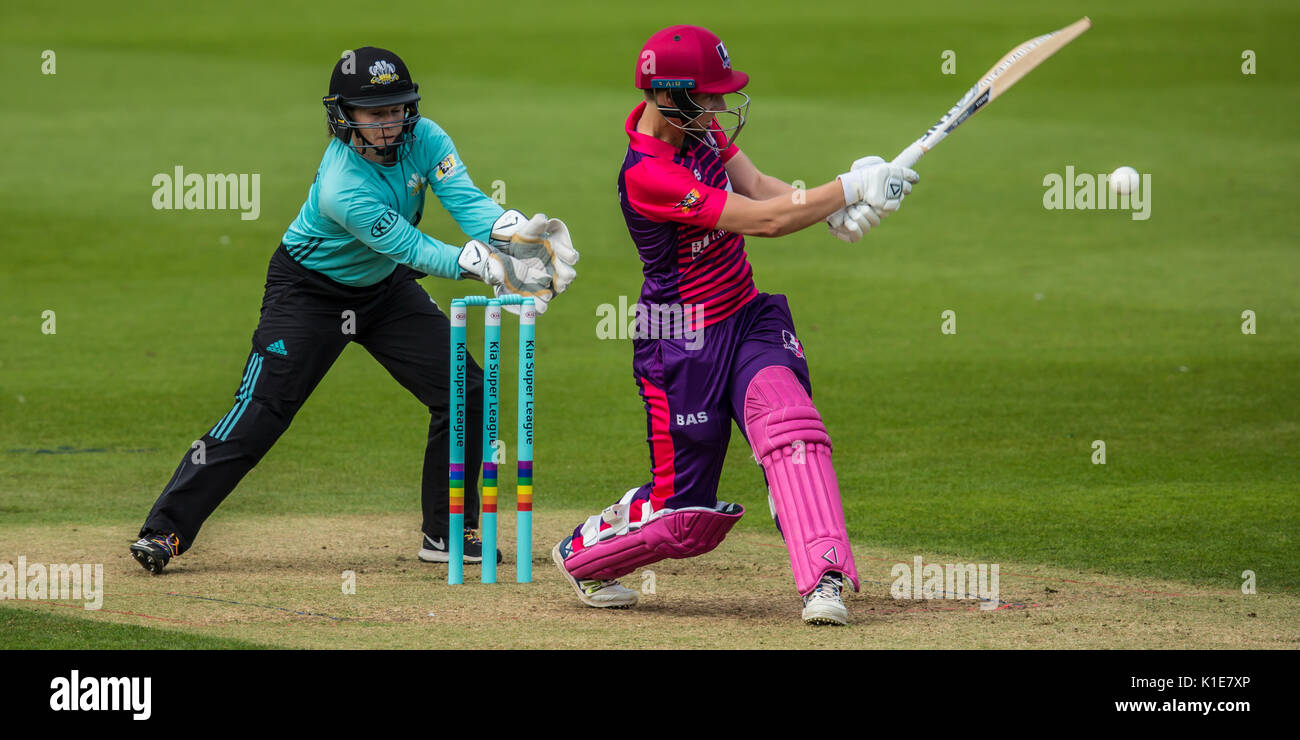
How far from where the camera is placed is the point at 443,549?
261 inches

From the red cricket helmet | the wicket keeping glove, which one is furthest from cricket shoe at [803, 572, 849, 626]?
the red cricket helmet

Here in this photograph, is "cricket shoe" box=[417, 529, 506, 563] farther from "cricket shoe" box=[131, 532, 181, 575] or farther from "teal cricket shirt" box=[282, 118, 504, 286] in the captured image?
"teal cricket shirt" box=[282, 118, 504, 286]

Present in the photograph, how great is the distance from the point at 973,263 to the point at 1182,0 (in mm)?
19603

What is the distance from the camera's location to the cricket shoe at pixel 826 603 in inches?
205

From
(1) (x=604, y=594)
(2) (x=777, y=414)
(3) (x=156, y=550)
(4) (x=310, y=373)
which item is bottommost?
(1) (x=604, y=594)

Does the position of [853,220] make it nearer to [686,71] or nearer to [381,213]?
[686,71]

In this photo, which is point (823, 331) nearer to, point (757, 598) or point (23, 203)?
point (757, 598)

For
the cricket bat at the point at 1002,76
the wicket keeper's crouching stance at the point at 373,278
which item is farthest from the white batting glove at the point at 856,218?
the wicket keeper's crouching stance at the point at 373,278

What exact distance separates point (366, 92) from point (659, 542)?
1.96 metres

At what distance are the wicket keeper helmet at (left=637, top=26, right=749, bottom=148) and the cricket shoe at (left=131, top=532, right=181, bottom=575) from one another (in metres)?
2.50

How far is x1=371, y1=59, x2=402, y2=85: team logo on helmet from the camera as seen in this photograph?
600cm

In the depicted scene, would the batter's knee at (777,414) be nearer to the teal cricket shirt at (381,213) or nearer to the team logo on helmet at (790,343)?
the team logo on helmet at (790,343)

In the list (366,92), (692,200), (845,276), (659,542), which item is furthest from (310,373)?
(845,276)

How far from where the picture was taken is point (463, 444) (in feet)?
19.8
